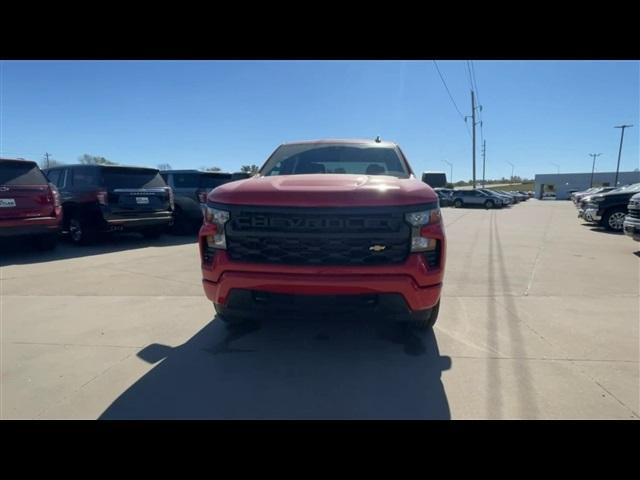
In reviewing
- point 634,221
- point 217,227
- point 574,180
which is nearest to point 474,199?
point 634,221

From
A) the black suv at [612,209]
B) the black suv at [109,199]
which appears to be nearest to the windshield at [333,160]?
the black suv at [109,199]

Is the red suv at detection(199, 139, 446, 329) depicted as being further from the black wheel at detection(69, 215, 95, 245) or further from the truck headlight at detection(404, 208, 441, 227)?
the black wheel at detection(69, 215, 95, 245)

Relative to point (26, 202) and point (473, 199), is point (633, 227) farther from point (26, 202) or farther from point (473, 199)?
point (473, 199)

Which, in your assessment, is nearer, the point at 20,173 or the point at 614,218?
the point at 20,173

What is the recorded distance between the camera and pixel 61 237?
8.55 metres

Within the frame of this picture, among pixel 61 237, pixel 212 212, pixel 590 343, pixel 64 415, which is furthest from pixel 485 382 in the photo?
pixel 61 237

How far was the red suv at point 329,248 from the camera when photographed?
2.18 metres

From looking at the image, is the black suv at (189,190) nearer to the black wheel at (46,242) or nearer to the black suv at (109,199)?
the black suv at (109,199)

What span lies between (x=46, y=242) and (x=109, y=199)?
1627 mm

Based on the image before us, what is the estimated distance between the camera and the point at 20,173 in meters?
6.33

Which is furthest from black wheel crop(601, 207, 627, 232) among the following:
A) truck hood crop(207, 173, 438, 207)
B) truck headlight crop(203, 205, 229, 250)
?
truck headlight crop(203, 205, 229, 250)

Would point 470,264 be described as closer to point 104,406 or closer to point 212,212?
point 212,212

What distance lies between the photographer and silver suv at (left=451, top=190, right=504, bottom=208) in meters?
28.9
